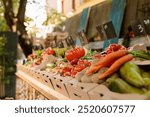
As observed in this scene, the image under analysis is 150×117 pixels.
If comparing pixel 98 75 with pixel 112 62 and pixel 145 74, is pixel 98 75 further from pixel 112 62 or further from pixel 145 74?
pixel 145 74

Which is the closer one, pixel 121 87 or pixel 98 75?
pixel 121 87


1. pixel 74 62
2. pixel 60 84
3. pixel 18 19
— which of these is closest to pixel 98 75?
pixel 60 84

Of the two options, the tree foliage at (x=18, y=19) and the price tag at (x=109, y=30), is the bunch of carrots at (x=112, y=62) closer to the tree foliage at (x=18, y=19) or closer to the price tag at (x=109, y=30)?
the price tag at (x=109, y=30)

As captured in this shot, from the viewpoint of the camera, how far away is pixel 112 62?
1.47 metres

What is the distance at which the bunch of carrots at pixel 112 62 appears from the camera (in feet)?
4.62

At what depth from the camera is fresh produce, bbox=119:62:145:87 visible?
129cm

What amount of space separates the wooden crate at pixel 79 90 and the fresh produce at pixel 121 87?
88 mm

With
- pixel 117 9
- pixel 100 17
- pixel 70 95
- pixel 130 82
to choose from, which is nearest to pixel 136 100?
pixel 130 82

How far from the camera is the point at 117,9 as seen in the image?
6.82 m

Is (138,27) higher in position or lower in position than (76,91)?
higher

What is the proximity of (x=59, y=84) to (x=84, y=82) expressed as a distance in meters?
0.34

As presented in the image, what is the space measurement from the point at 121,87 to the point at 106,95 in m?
0.09

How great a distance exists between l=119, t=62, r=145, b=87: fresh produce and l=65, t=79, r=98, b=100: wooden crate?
13 cm

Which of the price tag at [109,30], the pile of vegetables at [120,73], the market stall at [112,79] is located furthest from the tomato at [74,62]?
the price tag at [109,30]
